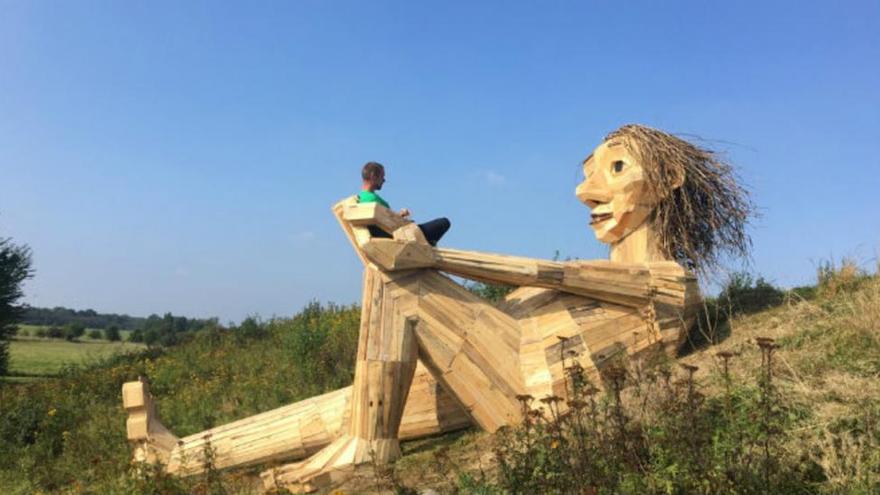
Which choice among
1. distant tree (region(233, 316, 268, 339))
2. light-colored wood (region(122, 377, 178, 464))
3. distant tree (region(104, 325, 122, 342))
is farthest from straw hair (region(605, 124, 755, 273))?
distant tree (region(104, 325, 122, 342))

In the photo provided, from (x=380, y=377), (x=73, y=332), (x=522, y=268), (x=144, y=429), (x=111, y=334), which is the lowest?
(x=111, y=334)

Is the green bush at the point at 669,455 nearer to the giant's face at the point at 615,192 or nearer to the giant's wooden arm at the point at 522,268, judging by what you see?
the giant's wooden arm at the point at 522,268

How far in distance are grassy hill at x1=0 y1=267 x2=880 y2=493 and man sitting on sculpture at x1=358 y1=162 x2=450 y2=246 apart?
1611 mm

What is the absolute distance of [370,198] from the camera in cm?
560

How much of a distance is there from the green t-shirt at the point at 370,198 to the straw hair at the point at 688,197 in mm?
2199

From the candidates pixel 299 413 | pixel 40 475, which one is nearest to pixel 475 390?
pixel 299 413

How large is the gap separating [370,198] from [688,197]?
275 centimetres

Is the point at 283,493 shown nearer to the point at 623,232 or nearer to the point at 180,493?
the point at 180,493

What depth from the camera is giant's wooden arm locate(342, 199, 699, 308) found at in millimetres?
5246

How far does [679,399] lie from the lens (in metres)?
3.89

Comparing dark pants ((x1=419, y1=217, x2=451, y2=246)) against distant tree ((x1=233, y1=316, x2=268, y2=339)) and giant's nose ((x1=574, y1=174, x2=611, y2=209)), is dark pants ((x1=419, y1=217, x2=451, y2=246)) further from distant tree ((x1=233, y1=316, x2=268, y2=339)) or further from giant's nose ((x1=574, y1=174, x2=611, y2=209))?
distant tree ((x1=233, y1=316, x2=268, y2=339))

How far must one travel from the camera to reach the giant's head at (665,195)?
6.11 m

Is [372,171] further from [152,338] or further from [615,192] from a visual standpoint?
[152,338]

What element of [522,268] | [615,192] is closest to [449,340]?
[522,268]
